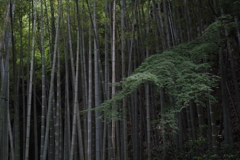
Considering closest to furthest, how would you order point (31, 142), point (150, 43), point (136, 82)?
point (136, 82) → point (150, 43) → point (31, 142)

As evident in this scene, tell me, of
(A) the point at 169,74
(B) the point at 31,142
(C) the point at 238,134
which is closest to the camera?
(A) the point at 169,74

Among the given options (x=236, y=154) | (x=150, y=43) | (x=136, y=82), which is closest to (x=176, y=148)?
(x=236, y=154)

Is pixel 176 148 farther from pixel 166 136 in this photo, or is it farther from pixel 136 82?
pixel 136 82

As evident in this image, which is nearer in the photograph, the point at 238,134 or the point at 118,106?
the point at 118,106

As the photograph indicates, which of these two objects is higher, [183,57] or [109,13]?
[109,13]

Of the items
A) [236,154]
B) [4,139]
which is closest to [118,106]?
[236,154]

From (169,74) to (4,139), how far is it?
329cm

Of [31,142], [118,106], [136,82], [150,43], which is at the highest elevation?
[150,43]

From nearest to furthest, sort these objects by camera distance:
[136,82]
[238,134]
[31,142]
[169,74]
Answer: [136,82] < [169,74] < [238,134] < [31,142]

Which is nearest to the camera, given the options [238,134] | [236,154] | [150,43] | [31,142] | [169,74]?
[169,74]

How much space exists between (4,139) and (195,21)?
178 inches

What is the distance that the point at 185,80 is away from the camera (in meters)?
3.41

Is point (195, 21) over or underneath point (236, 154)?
over

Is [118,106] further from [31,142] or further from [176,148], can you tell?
[31,142]
